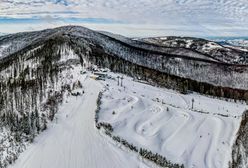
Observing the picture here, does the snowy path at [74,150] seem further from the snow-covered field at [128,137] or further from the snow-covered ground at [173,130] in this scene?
the snow-covered ground at [173,130]

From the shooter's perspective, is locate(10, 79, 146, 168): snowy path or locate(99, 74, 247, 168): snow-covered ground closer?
locate(10, 79, 146, 168): snowy path

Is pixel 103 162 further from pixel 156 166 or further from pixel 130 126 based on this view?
pixel 130 126

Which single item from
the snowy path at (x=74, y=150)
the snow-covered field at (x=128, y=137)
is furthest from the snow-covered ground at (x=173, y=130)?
the snowy path at (x=74, y=150)

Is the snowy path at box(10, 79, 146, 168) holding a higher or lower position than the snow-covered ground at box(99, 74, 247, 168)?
higher

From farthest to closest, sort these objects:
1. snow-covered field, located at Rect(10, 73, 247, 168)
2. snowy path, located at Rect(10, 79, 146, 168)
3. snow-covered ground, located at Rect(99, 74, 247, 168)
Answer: snow-covered ground, located at Rect(99, 74, 247, 168)
snow-covered field, located at Rect(10, 73, 247, 168)
snowy path, located at Rect(10, 79, 146, 168)

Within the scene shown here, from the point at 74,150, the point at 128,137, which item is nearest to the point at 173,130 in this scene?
the point at 128,137

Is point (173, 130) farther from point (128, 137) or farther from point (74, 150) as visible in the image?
point (74, 150)

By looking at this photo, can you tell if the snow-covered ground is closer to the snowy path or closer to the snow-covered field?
the snow-covered field

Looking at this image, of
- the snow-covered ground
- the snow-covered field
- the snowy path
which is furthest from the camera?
the snow-covered ground

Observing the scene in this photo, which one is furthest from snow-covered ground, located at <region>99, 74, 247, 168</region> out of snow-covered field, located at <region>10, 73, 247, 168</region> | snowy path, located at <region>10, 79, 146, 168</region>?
snowy path, located at <region>10, 79, 146, 168</region>

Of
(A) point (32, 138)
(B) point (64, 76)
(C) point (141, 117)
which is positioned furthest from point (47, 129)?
(B) point (64, 76)
